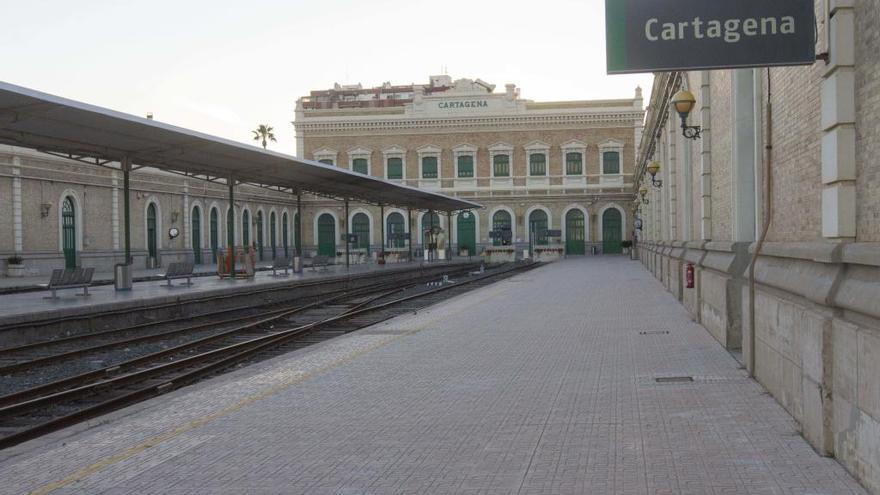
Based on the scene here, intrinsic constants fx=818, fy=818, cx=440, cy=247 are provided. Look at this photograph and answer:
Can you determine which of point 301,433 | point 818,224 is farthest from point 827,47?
point 301,433

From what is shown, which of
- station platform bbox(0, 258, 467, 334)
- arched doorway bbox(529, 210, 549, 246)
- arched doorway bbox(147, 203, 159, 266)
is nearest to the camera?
station platform bbox(0, 258, 467, 334)

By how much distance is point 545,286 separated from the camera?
84.1 ft

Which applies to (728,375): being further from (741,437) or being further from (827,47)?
(827,47)

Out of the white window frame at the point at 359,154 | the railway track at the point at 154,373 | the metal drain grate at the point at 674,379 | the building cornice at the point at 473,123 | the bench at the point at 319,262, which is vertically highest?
the building cornice at the point at 473,123

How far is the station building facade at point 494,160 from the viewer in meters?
62.5

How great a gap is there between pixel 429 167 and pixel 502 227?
9884 mm

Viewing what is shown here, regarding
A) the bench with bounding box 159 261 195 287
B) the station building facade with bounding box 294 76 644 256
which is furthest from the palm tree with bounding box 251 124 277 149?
the bench with bounding box 159 261 195 287

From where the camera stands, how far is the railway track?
858 cm

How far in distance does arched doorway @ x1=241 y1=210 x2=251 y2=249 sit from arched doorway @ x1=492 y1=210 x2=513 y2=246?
56.8 feet

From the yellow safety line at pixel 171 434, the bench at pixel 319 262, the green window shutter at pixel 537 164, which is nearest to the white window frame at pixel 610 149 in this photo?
Result: the green window shutter at pixel 537 164

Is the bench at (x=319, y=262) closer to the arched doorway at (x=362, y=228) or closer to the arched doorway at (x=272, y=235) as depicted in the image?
the arched doorway at (x=272, y=235)

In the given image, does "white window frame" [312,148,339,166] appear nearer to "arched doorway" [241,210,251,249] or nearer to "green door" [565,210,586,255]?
"arched doorway" [241,210,251,249]

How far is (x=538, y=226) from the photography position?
63.2m

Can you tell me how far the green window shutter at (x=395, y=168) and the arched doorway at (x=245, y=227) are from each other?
15060 millimetres
